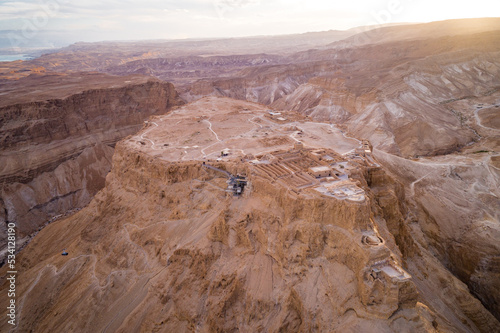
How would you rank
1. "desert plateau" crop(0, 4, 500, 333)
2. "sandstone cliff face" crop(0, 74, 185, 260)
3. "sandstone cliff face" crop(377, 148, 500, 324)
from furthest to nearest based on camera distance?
"sandstone cliff face" crop(0, 74, 185, 260), "sandstone cliff face" crop(377, 148, 500, 324), "desert plateau" crop(0, 4, 500, 333)

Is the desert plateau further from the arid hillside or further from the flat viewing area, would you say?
the flat viewing area

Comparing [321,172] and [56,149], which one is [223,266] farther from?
[56,149]

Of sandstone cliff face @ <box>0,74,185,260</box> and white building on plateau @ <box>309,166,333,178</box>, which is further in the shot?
sandstone cliff face @ <box>0,74,185,260</box>

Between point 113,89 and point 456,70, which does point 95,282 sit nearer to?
point 113,89

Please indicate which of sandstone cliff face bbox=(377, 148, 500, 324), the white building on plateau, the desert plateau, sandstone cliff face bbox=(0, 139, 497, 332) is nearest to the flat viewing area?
the desert plateau

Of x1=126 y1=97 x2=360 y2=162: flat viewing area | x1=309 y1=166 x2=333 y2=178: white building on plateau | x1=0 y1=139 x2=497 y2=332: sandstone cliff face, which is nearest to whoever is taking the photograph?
x1=0 y1=139 x2=497 y2=332: sandstone cliff face
